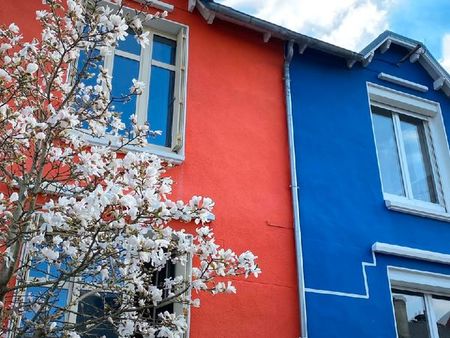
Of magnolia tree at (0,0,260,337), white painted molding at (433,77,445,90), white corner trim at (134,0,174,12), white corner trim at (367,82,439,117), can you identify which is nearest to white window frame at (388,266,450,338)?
white corner trim at (367,82,439,117)

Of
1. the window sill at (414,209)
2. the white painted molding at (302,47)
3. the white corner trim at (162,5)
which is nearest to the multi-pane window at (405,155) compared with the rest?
the window sill at (414,209)

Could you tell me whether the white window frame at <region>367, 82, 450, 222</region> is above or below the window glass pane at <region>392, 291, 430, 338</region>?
above

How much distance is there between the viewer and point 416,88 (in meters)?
9.73

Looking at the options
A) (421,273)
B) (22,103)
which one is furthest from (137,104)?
(421,273)

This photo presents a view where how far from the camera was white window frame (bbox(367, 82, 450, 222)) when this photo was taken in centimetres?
900

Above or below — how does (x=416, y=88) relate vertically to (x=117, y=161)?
above

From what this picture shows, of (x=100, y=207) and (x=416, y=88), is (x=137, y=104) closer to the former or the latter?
(x=100, y=207)

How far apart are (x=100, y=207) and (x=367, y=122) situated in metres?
5.92

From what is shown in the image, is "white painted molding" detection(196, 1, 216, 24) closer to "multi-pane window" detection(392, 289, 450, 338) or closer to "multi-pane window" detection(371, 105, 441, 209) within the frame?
"multi-pane window" detection(371, 105, 441, 209)

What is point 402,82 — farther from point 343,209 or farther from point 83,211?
point 83,211

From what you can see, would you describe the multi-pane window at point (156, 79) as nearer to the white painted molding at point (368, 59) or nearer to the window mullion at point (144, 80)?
the window mullion at point (144, 80)

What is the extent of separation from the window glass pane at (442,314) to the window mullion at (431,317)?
0.30 ft

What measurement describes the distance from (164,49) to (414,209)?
14.3 ft

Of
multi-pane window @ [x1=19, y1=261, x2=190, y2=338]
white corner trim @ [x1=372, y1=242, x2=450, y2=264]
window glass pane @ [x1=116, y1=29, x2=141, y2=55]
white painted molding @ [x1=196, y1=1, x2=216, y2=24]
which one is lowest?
multi-pane window @ [x1=19, y1=261, x2=190, y2=338]
